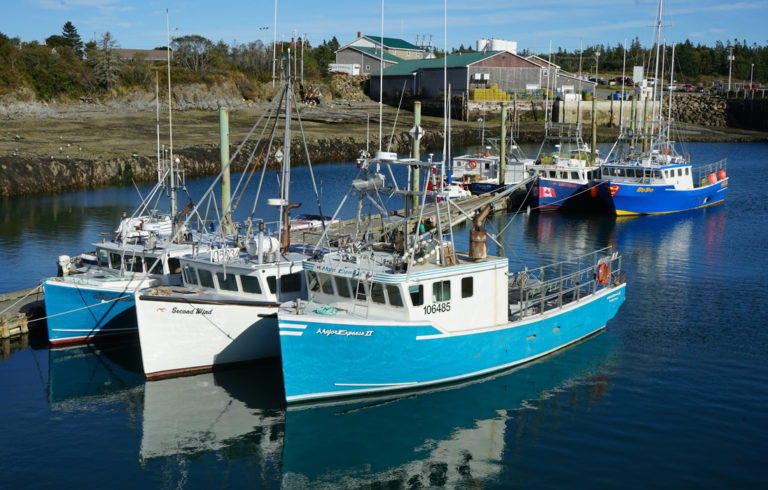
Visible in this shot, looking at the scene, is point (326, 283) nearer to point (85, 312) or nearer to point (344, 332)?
point (344, 332)

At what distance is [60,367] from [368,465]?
10897 millimetres

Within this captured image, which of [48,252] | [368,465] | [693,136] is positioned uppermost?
[693,136]

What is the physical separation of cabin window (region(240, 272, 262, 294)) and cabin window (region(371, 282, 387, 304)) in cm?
370


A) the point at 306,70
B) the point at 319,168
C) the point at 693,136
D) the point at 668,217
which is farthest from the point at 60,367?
the point at 693,136

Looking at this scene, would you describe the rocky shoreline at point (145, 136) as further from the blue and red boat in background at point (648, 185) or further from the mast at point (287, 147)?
the blue and red boat in background at point (648, 185)

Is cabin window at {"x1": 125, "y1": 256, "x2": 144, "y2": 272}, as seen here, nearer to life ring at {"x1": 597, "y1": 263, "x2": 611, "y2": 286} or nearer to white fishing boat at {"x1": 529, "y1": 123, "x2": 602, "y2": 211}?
life ring at {"x1": 597, "y1": 263, "x2": 611, "y2": 286}

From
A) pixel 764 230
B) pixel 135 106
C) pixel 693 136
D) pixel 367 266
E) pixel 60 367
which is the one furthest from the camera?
pixel 693 136

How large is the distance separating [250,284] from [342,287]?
3.09m

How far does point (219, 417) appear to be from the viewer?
18.4m

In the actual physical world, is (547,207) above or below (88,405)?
above

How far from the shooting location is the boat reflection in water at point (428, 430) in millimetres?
15852

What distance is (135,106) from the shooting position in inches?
3317

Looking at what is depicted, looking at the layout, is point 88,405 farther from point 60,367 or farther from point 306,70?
point 306,70

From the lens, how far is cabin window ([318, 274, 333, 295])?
62.1ft
